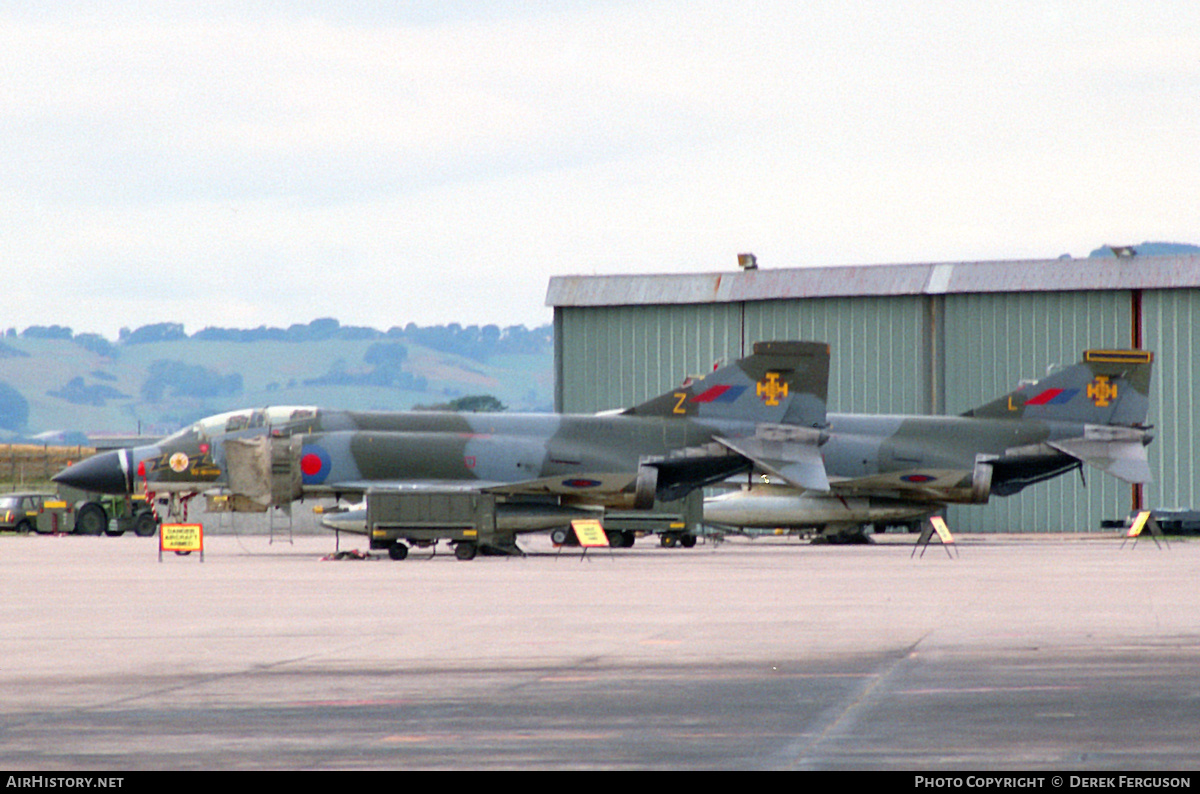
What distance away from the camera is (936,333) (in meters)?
53.6

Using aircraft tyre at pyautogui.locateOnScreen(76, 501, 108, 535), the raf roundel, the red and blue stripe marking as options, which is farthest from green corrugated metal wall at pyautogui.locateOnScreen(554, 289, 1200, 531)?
the raf roundel

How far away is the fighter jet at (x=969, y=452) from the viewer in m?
40.9

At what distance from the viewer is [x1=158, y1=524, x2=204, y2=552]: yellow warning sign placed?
3228 centimetres

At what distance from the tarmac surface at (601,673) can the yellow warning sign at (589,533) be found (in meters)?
6.29

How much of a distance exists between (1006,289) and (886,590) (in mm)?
32920

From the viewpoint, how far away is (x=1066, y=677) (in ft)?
38.7

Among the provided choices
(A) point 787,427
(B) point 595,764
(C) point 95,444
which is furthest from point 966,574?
(C) point 95,444

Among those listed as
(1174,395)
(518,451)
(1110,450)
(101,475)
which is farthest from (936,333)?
(101,475)

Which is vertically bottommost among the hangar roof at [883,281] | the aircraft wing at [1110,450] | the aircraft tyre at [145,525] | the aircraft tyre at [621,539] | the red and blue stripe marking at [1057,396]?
the aircraft tyre at [145,525]

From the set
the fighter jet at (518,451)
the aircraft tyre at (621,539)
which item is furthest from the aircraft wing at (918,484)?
the aircraft tyre at (621,539)

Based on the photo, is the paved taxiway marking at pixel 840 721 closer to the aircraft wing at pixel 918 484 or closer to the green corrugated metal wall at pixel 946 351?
the aircraft wing at pixel 918 484

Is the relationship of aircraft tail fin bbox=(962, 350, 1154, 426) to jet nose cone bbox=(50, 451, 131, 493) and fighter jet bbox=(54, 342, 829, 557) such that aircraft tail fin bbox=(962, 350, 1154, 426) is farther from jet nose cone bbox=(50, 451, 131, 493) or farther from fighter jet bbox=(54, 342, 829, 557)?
jet nose cone bbox=(50, 451, 131, 493)

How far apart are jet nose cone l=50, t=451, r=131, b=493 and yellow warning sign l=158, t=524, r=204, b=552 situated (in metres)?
4.19
